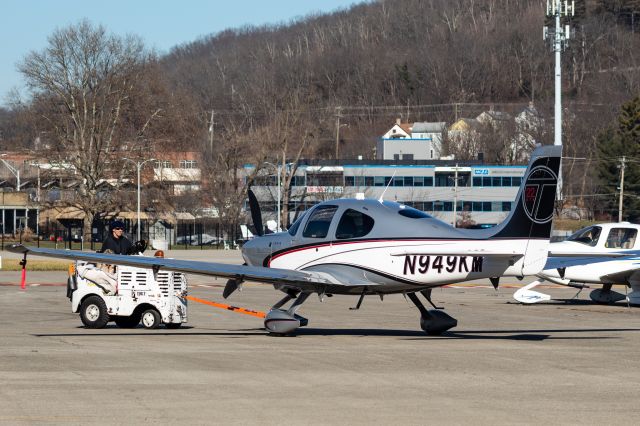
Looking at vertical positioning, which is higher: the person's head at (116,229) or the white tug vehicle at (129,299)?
the person's head at (116,229)

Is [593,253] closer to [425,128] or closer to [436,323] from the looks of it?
[436,323]

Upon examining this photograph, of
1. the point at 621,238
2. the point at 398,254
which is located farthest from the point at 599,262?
the point at 398,254

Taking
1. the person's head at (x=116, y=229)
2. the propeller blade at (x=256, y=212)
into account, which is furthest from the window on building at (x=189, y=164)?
the person's head at (x=116, y=229)

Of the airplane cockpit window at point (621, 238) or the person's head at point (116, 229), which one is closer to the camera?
the person's head at point (116, 229)

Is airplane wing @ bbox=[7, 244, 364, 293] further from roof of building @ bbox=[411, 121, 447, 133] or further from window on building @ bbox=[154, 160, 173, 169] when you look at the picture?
roof of building @ bbox=[411, 121, 447, 133]

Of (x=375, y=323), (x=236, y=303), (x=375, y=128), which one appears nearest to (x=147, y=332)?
(x=375, y=323)

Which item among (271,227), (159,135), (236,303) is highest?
(159,135)

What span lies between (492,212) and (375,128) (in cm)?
9153

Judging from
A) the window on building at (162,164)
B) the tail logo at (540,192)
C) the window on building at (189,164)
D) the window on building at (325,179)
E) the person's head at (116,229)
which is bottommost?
the person's head at (116,229)

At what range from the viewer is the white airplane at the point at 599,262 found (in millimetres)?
27516

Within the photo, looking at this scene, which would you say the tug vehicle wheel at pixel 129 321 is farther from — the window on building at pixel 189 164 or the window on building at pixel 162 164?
the window on building at pixel 189 164

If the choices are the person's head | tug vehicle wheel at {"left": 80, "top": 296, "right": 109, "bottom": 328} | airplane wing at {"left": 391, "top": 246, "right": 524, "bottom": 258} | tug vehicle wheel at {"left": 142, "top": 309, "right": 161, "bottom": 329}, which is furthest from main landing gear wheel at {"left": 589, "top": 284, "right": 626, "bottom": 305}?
tug vehicle wheel at {"left": 80, "top": 296, "right": 109, "bottom": 328}

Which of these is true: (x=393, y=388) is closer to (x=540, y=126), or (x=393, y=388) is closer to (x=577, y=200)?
(x=577, y=200)

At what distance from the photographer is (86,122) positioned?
80188 mm
